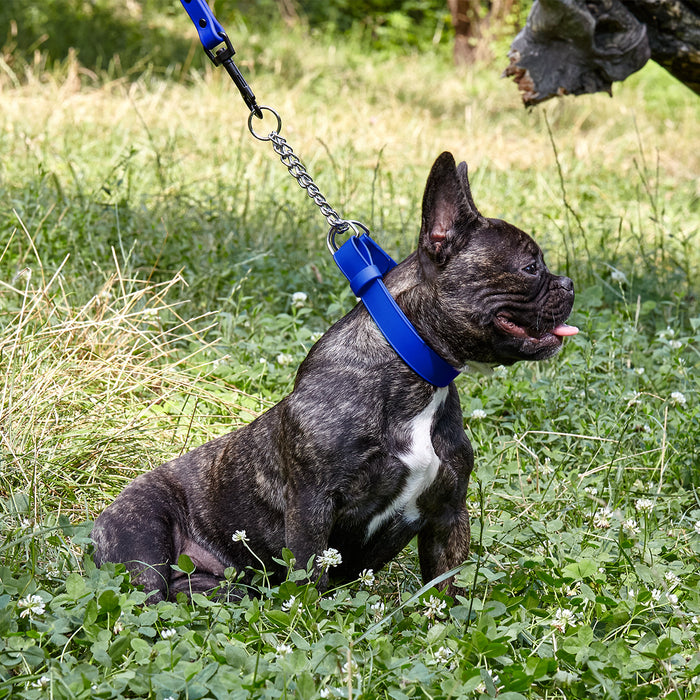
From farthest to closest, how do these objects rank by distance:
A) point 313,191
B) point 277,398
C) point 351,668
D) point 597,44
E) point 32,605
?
point 597,44 < point 277,398 < point 313,191 < point 32,605 < point 351,668

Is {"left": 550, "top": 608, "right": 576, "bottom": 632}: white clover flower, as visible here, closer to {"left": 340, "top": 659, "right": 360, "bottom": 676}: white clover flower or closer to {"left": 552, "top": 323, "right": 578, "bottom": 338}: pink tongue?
{"left": 340, "top": 659, "right": 360, "bottom": 676}: white clover flower

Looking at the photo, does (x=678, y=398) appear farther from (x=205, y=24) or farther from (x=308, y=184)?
(x=205, y=24)

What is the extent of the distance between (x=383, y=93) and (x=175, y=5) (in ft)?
14.9

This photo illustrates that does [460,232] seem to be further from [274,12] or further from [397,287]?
[274,12]

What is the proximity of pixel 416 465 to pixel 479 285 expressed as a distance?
593 millimetres

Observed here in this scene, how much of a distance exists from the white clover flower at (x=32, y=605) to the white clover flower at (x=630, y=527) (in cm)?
192

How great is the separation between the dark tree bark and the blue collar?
2.46 meters

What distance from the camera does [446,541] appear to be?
305 centimetres

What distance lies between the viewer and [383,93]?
11.3 meters

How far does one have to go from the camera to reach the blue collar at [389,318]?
2.87m

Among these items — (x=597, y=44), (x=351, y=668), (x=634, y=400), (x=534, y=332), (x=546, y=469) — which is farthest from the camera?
(x=597, y=44)

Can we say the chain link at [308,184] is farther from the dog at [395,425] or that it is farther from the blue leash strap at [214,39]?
the dog at [395,425]

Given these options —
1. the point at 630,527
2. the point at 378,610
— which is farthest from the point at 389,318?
the point at 630,527

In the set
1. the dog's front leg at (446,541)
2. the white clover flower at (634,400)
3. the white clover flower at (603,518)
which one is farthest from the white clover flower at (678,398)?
the dog's front leg at (446,541)
